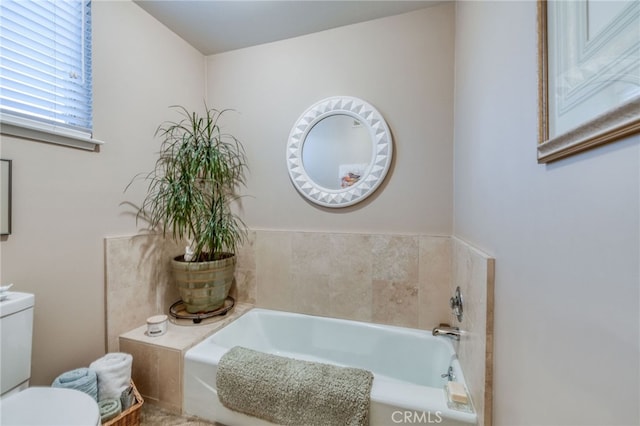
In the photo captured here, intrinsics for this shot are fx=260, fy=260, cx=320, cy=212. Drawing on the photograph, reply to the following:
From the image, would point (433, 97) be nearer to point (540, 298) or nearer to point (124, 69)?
point (540, 298)

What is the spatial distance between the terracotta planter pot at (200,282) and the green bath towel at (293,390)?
0.52 meters

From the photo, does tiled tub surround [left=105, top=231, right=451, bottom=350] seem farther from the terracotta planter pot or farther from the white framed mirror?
the white framed mirror

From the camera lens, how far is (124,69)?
1.59m

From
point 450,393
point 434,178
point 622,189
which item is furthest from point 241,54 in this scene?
point 450,393

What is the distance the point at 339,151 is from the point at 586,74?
146 centimetres

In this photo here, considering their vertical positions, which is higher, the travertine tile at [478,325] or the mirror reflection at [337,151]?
the mirror reflection at [337,151]

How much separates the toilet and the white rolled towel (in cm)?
25

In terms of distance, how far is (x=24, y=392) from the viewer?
97 cm

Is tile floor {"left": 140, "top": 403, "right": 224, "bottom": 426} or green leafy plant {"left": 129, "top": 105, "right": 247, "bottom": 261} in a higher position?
green leafy plant {"left": 129, "top": 105, "right": 247, "bottom": 261}

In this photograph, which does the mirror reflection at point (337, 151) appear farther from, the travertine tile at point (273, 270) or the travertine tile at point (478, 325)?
the travertine tile at point (478, 325)

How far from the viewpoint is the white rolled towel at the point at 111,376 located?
1.25 metres

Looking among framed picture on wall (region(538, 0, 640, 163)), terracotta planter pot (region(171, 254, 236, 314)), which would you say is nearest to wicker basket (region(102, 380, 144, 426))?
terracotta planter pot (region(171, 254, 236, 314))

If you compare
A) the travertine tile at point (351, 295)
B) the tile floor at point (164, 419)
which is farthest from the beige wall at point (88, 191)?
the travertine tile at point (351, 295)

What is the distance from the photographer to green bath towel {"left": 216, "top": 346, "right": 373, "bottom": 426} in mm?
1143
